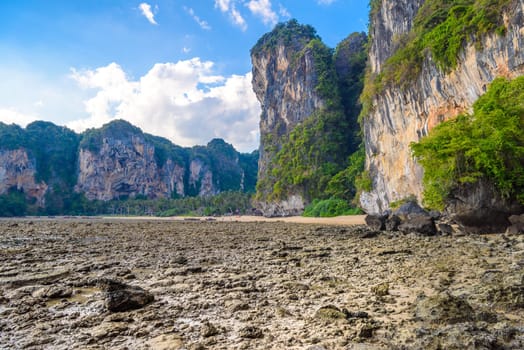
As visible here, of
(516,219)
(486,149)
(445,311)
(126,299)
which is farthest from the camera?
(486,149)

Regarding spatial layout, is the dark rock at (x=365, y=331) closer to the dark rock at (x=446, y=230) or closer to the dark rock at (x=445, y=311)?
the dark rock at (x=445, y=311)

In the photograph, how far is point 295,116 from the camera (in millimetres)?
75312

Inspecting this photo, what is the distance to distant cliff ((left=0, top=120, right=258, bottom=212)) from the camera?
11031 cm

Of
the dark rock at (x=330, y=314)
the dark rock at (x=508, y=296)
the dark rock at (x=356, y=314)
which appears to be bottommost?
the dark rock at (x=356, y=314)

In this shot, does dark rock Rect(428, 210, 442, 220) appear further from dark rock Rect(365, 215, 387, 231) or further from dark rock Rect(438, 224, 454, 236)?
dark rock Rect(438, 224, 454, 236)

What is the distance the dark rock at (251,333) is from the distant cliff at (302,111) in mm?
52726

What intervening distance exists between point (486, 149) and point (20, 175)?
132902 mm

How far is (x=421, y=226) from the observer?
682 inches

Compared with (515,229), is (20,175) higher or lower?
higher

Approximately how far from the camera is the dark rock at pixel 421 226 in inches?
668

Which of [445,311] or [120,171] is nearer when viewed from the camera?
[445,311]

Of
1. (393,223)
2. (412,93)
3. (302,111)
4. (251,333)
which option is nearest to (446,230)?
(393,223)

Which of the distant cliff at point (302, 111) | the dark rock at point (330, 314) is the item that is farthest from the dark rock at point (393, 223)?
the distant cliff at point (302, 111)

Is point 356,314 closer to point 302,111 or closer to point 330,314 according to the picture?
point 330,314
